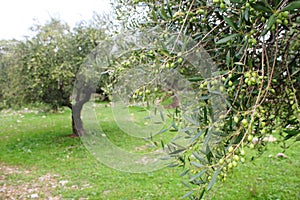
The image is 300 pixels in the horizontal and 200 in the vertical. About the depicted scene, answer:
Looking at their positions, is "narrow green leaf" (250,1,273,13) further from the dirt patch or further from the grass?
the dirt patch

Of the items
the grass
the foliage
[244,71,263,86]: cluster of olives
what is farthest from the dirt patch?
[244,71,263,86]: cluster of olives

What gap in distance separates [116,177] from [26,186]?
5.18 feet

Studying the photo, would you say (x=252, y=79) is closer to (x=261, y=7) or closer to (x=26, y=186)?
(x=261, y=7)

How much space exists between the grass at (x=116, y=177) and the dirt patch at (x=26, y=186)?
0.06 feet

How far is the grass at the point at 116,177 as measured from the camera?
15.4ft

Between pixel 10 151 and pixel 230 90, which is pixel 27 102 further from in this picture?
pixel 230 90

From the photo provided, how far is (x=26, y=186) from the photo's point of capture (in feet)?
→ 17.5

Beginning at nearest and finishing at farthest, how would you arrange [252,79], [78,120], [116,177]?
[252,79] < [78,120] < [116,177]

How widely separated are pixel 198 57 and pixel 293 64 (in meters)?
0.71

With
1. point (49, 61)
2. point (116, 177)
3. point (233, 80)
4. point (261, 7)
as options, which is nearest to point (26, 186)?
point (116, 177)

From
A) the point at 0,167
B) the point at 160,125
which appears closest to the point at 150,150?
the point at 160,125

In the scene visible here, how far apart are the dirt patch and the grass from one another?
19 millimetres

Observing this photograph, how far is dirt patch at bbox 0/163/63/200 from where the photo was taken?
15.9 feet

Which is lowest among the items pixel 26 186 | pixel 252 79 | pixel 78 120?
pixel 26 186
